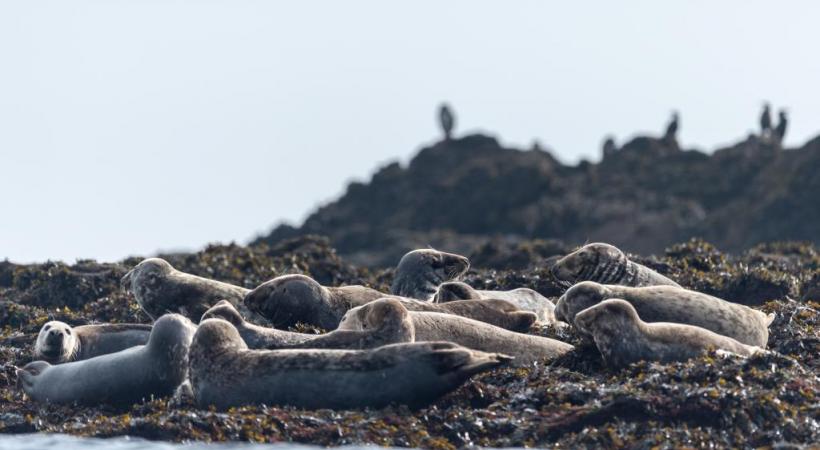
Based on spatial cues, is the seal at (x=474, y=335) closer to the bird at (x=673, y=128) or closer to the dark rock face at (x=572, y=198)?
the dark rock face at (x=572, y=198)

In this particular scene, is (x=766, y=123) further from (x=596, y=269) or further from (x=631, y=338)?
(x=631, y=338)

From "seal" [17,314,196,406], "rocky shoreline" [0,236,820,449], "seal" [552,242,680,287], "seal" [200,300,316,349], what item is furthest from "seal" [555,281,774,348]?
"seal" [17,314,196,406]

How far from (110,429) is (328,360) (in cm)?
160

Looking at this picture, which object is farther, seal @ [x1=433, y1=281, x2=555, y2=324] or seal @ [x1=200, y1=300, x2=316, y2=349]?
seal @ [x1=433, y1=281, x2=555, y2=324]

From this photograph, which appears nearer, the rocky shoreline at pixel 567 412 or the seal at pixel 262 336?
the rocky shoreline at pixel 567 412

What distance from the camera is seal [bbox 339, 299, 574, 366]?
38.3 feet

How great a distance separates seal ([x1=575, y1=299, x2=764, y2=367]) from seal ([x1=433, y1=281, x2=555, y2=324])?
9.11 ft

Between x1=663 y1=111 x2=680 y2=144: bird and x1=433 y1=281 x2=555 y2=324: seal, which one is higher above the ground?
x1=663 y1=111 x2=680 y2=144: bird

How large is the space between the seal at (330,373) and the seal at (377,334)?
16.1 inches

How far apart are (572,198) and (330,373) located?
36439 millimetres

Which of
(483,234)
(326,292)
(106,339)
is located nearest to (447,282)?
(326,292)

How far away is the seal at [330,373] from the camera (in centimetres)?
1026

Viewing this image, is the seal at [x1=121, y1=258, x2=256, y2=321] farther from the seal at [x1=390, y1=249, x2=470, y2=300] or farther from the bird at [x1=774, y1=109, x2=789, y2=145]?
the bird at [x1=774, y1=109, x2=789, y2=145]

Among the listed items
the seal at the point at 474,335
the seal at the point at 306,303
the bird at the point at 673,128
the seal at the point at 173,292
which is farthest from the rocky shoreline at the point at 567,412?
the bird at the point at 673,128
